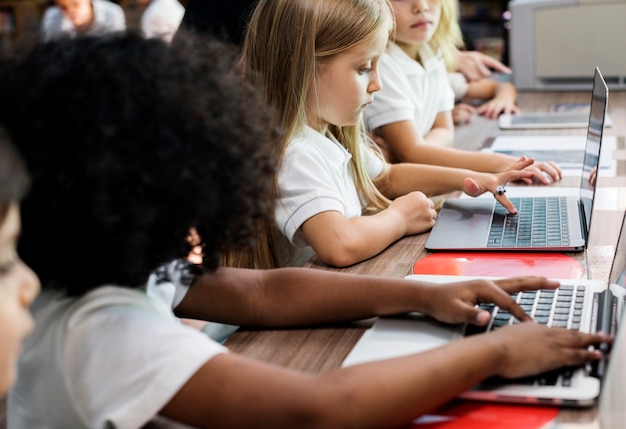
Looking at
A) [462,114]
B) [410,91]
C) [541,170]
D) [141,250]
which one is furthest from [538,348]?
[462,114]

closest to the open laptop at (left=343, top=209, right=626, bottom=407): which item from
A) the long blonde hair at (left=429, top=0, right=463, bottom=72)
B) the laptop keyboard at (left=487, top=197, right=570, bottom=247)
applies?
the laptop keyboard at (left=487, top=197, right=570, bottom=247)

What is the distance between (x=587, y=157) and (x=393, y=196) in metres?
0.38

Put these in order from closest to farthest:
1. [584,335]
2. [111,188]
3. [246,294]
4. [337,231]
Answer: [111,188]
[584,335]
[246,294]
[337,231]

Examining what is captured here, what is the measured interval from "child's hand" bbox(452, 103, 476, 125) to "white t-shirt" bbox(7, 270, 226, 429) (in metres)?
1.70

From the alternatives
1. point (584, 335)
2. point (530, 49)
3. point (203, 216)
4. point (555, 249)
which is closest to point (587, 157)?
point (555, 249)

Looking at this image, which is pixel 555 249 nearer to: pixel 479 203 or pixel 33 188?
pixel 479 203

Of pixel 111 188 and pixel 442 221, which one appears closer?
pixel 111 188

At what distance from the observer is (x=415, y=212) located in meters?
1.39

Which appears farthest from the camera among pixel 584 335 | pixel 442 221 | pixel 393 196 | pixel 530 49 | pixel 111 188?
pixel 530 49

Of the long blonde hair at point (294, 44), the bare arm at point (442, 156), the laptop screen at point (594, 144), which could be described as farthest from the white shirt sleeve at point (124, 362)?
the bare arm at point (442, 156)

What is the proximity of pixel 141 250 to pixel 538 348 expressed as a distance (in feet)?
1.29

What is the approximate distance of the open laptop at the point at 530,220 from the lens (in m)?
1.26

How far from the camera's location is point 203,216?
A: 0.74m

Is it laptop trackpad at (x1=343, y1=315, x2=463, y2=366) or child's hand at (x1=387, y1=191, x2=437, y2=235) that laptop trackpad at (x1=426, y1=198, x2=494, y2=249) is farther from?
laptop trackpad at (x1=343, y1=315, x2=463, y2=366)
